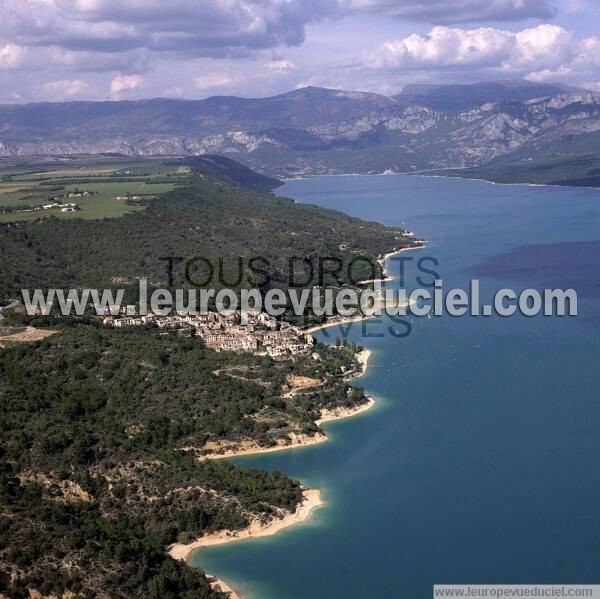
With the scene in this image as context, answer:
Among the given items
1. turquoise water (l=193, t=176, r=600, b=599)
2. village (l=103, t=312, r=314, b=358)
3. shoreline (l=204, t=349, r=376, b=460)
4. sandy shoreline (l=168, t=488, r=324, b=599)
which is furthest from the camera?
village (l=103, t=312, r=314, b=358)

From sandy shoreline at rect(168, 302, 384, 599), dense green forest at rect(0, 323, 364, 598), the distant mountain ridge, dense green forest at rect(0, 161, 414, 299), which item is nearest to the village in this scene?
dense green forest at rect(0, 323, 364, 598)

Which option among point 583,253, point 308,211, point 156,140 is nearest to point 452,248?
point 583,253

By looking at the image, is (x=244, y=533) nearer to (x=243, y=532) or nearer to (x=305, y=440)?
(x=243, y=532)

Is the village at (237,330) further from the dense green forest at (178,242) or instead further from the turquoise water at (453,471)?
the dense green forest at (178,242)

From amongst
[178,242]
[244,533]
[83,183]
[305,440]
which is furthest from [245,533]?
[83,183]

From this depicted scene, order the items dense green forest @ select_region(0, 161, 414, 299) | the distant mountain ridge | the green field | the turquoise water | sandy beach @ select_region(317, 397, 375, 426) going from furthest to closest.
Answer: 1. the distant mountain ridge
2. the green field
3. dense green forest @ select_region(0, 161, 414, 299)
4. sandy beach @ select_region(317, 397, 375, 426)
5. the turquoise water

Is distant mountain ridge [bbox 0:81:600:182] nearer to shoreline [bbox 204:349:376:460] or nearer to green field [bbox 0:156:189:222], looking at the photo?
green field [bbox 0:156:189:222]

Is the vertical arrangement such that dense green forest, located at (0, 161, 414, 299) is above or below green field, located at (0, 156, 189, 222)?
below

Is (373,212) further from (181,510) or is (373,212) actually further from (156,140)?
(156,140)
